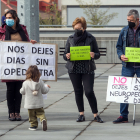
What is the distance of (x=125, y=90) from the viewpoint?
671 cm

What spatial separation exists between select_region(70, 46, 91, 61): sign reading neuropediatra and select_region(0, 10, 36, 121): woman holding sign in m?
0.80

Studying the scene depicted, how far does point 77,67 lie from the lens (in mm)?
6781

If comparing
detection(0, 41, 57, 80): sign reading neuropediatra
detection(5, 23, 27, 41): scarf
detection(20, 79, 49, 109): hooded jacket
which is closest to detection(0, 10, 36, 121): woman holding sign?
detection(5, 23, 27, 41): scarf

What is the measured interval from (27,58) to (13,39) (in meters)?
0.41

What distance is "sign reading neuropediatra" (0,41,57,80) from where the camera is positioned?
7.16m

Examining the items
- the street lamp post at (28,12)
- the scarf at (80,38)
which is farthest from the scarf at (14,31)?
the street lamp post at (28,12)

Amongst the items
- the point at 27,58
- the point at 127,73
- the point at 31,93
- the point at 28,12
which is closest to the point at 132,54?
the point at 127,73

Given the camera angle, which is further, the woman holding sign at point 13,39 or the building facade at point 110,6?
the building facade at point 110,6

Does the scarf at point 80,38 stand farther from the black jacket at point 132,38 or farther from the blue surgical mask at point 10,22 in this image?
the blue surgical mask at point 10,22

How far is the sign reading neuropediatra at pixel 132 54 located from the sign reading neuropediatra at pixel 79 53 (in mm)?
643

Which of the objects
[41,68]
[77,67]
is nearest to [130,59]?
→ [77,67]

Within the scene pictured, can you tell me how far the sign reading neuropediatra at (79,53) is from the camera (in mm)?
6688

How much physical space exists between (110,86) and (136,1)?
139 feet

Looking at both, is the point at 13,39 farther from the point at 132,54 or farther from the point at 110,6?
the point at 110,6
